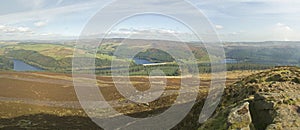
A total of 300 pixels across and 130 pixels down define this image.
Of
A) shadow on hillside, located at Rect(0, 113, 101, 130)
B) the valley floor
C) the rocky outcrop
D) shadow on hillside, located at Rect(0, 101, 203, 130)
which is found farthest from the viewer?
the valley floor

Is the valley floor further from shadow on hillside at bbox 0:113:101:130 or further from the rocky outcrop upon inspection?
the rocky outcrop

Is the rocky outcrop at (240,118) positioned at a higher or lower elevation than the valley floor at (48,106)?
higher

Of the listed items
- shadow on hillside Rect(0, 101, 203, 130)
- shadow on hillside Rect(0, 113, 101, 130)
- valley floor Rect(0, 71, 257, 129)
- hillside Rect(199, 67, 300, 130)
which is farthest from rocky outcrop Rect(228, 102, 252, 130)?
shadow on hillside Rect(0, 113, 101, 130)

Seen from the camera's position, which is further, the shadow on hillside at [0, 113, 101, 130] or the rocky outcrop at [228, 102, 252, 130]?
the shadow on hillside at [0, 113, 101, 130]

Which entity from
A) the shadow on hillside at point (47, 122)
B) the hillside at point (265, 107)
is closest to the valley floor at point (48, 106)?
the shadow on hillside at point (47, 122)

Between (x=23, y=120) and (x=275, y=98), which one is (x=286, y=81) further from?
(x=23, y=120)

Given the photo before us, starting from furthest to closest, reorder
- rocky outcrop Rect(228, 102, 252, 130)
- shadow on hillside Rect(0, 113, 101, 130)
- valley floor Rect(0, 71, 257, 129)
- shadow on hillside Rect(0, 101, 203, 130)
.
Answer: valley floor Rect(0, 71, 257, 129)
shadow on hillside Rect(0, 113, 101, 130)
shadow on hillside Rect(0, 101, 203, 130)
rocky outcrop Rect(228, 102, 252, 130)

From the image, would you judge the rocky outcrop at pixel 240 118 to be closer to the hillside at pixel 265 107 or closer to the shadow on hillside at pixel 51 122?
the hillside at pixel 265 107

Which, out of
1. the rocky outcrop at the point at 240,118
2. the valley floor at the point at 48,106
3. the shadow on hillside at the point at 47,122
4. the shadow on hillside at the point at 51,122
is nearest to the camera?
the rocky outcrop at the point at 240,118
